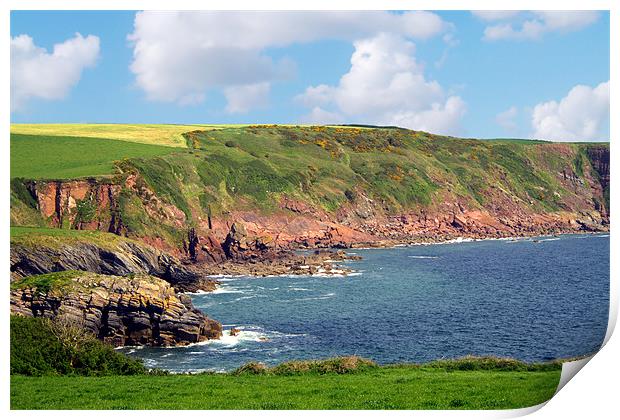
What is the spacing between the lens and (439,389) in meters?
29.7

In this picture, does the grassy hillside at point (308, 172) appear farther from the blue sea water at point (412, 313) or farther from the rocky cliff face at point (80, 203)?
the blue sea water at point (412, 313)

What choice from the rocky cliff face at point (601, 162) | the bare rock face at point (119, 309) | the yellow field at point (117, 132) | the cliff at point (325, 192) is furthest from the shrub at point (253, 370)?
the rocky cliff face at point (601, 162)

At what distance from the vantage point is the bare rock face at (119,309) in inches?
2090

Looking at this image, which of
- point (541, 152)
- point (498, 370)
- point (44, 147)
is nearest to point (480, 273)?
point (498, 370)

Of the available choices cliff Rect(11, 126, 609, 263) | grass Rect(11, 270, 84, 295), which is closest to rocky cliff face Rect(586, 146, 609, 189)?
cliff Rect(11, 126, 609, 263)

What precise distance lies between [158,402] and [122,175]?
261 feet

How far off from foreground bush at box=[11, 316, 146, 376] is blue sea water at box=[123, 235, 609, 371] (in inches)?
432

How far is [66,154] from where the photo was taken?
108 m

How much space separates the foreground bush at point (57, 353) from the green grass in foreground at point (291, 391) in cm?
195

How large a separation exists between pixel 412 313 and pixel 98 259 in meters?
35.1

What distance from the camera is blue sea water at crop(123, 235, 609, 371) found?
51.8 m

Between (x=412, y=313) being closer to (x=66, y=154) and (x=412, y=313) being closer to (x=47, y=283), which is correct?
(x=47, y=283)

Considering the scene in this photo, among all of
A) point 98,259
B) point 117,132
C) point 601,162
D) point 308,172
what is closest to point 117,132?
point 117,132

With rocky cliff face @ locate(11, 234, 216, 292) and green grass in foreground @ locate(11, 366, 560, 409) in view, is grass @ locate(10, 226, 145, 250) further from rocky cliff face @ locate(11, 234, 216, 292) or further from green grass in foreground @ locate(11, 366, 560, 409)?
green grass in foreground @ locate(11, 366, 560, 409)
